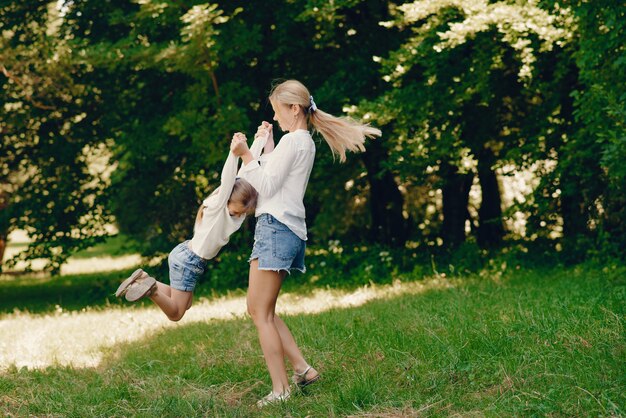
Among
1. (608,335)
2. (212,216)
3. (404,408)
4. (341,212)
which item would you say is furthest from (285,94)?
(341,212)

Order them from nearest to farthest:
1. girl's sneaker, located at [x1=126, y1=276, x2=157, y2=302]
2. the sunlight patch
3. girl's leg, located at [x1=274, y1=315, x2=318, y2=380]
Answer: girl's sneaker, located at [x1=126, y1=276, x2=157, y2=302] < girl's leg, located at [x1=274, y1=315, x2=318, y2=380] < the sunlight patch

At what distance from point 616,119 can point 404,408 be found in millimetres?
5735

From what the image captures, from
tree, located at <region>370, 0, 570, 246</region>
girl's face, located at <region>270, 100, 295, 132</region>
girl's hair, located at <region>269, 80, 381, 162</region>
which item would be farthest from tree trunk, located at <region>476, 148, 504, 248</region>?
girl's face, located at <region>270, 100, 295, 132</region>

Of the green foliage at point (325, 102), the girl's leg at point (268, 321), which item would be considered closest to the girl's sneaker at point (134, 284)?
the girl's leg at point (268, 321)

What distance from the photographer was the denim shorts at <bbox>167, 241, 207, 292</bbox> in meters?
5.49

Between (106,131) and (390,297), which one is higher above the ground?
(106,131)

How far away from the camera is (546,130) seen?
37.9ft

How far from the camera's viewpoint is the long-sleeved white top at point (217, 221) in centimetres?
518

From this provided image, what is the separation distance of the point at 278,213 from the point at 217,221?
0.44 m

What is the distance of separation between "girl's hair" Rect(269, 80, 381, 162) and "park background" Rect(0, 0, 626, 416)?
163 cm

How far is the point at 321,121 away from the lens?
554 cm

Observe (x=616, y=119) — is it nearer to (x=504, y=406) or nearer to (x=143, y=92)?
(x=504, y=406)

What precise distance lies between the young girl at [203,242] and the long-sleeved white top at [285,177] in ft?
0.35

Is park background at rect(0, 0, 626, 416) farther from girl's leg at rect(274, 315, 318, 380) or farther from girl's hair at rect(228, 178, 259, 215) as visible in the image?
girl's hair at rect(228, 178, 259, 215)
